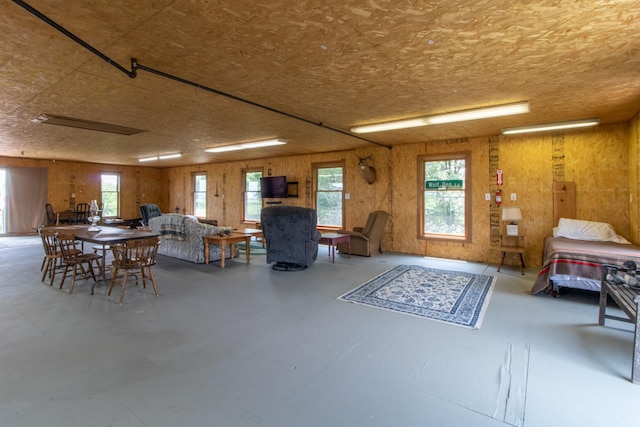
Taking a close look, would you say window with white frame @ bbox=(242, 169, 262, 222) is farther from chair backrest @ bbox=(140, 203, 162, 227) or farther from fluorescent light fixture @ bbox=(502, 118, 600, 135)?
fluorescent light fixture @ bbox=(502, 118, 600, 135)

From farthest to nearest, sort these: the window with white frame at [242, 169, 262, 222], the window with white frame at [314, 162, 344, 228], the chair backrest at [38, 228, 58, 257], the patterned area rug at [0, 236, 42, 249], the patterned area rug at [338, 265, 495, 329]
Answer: the window with white frame at [242, 169, 262, 222] → the window with white frame at [314, 162, 344, 228] → the patterned area rug at [0, 236, 42, 249] → the chair backrest at [38, 228, 58, 257] → the patterned area rug at [338, 265, 495, 329]

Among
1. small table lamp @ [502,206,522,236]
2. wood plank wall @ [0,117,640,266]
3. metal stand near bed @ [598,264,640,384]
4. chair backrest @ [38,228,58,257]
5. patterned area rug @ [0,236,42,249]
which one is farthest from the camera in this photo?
patterned area rug @ [0,236,42,249]

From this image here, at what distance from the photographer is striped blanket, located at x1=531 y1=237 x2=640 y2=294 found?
377 centimetres

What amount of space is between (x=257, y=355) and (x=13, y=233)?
477 inches

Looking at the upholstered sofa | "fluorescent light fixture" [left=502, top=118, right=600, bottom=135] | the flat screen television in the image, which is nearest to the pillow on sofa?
"fluorescent light fixture" [left=502, top=118, right=600, bottom=135]

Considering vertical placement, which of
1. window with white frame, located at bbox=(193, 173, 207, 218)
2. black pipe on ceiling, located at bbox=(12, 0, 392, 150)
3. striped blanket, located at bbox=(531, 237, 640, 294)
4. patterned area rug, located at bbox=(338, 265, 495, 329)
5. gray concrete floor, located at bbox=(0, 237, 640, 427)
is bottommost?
gray concrete floor, located at bbox=(0, 237, 640, 427)

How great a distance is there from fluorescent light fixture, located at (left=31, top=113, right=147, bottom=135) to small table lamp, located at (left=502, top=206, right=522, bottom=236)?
726 cm

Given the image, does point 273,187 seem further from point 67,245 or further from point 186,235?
point 67,245

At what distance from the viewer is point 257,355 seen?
2611 mm

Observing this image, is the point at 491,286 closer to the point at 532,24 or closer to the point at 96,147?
the point at 532,24

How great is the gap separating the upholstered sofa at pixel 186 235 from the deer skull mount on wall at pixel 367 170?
350cm

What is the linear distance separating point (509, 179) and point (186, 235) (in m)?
6.75

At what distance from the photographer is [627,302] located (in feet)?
8.56

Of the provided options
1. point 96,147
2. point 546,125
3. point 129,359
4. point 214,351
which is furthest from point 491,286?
point 96,147
